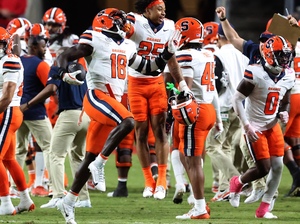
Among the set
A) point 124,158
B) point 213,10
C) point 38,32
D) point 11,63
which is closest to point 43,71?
point 38,32

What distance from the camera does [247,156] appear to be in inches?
469

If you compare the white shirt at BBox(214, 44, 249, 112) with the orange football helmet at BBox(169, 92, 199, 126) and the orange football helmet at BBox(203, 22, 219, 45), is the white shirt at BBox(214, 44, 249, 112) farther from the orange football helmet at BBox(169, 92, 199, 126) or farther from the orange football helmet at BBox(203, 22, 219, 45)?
the orange football helmet at BBox(169, 92, 199, 126)

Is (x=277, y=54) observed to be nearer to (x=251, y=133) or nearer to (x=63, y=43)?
(x=251, y=133)

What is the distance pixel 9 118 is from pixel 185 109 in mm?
1868

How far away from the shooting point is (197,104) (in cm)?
993

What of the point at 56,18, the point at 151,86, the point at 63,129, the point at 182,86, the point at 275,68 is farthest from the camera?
the point at 56,18

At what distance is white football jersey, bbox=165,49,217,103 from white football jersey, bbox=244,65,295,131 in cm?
45

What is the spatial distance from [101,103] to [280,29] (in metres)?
2.38

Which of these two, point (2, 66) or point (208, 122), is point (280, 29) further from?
point (2, 66)

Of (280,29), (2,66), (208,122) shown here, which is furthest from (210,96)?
(2,66)

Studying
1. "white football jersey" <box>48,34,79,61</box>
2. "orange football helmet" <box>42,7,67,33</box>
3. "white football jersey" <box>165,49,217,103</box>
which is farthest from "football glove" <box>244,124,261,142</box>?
"orange football helmet" <box>42,7,67,33</box>

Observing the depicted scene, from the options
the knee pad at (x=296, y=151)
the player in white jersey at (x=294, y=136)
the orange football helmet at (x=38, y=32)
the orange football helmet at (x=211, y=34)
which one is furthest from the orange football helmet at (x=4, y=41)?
the knee pad at (x=296, y=151)

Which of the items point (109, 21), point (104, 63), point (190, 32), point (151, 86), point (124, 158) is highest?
point (109, 21)

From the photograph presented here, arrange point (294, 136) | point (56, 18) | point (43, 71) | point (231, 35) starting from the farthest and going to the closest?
point (56, 18) → point (294, 136) → point (43, 71) → point (231, 35)
